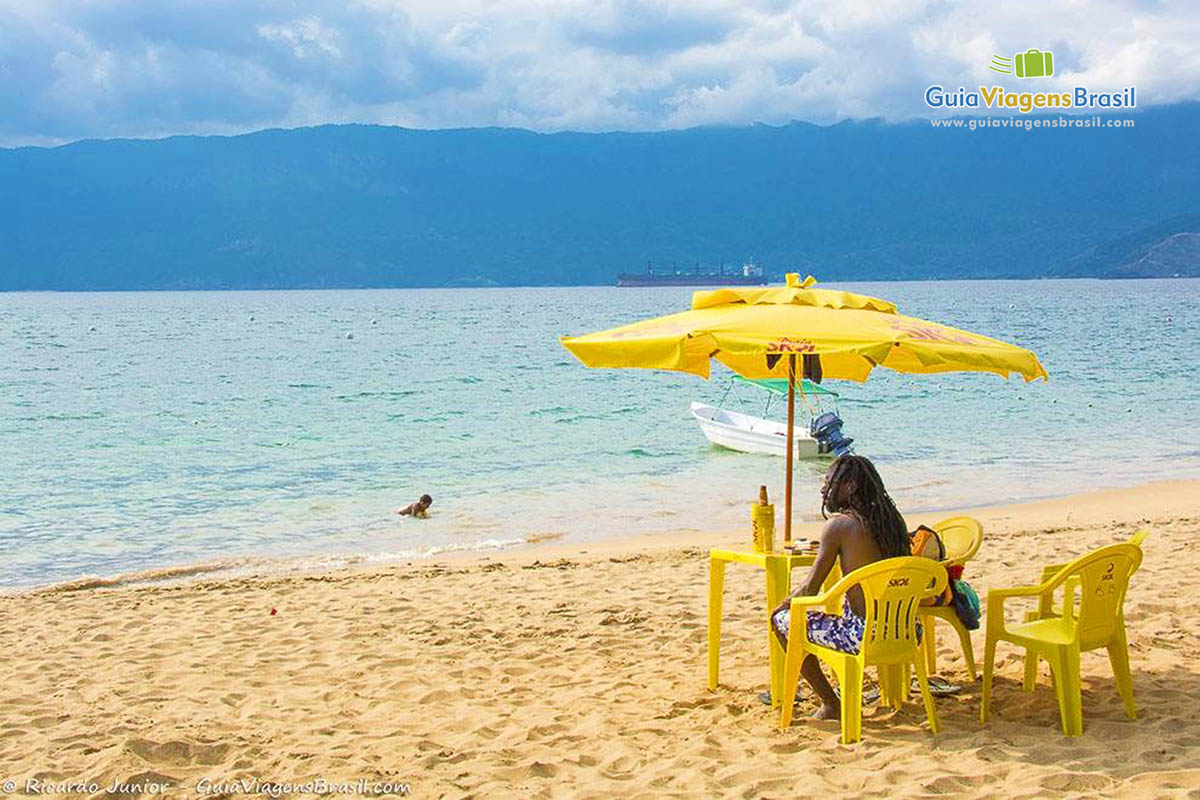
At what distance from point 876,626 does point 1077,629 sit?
103 centimetres

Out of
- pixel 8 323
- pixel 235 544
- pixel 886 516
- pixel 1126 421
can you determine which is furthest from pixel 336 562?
pixel 8 323

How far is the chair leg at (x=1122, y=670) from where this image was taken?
5762mm

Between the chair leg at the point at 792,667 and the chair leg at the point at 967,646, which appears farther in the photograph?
the chair leg at the point at 967,646

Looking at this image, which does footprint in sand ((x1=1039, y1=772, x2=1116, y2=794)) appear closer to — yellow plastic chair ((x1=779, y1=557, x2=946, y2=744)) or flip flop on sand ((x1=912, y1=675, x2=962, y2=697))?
yellow plastic chair ((x1=779, y1=557, x2=946, y2=744))

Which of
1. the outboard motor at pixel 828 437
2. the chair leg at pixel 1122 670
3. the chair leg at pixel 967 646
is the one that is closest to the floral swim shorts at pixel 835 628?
the chair leg at pixel 967 646

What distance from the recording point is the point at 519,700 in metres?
6.46

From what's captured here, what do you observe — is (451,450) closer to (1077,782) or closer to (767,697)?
(767,697)

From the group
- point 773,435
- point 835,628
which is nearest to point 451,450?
point 773,435

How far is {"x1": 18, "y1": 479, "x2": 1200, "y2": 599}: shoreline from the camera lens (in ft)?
38.2

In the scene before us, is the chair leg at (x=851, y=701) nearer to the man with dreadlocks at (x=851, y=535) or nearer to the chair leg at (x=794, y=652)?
the man with dreadlocks at (x=851, y=535)

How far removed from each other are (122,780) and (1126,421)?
25.0 m

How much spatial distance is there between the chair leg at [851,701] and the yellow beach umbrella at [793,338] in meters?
0.98

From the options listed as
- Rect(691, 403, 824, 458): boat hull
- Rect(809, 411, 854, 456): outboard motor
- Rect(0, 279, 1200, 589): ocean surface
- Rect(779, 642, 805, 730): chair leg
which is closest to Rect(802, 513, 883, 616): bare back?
Rect(779, 642, 805, 730): chair leg

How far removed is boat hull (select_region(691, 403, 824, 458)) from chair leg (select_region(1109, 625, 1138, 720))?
13752 mm
